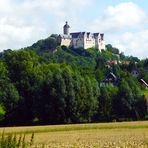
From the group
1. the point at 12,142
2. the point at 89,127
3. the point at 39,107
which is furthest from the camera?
the point at 39,107

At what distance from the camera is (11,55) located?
82.1 metres

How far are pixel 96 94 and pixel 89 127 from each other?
67.1 feet

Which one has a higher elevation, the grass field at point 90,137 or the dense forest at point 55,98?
the dense forest at point 55,98

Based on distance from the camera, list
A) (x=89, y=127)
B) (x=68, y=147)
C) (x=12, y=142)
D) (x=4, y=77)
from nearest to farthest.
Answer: (x=12, y=142) → (x=68, y=147) → (x=89, y=127) → (x=4, y=77)

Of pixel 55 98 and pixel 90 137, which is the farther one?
pixel 55 98

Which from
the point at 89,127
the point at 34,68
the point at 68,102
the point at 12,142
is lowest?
the point at 12,142

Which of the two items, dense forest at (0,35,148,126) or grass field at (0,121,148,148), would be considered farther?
dense forest at (0,35,148,126)

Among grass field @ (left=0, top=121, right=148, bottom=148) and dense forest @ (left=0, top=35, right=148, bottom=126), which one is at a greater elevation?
dense forest @ (left=0, top=35, right=148, bottom=126)

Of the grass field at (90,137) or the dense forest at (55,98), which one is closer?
the grass field at (90,137)

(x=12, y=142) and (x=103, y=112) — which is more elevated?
(x=103, y=112)

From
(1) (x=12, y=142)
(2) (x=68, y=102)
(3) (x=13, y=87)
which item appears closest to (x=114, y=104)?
(2) (x=68, y=102)

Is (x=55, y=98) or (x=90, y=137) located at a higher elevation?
(x=55, y=98)

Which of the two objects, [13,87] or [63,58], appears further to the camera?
[63,58]

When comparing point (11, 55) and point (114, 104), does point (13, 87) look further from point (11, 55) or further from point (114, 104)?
point (114, 104)
